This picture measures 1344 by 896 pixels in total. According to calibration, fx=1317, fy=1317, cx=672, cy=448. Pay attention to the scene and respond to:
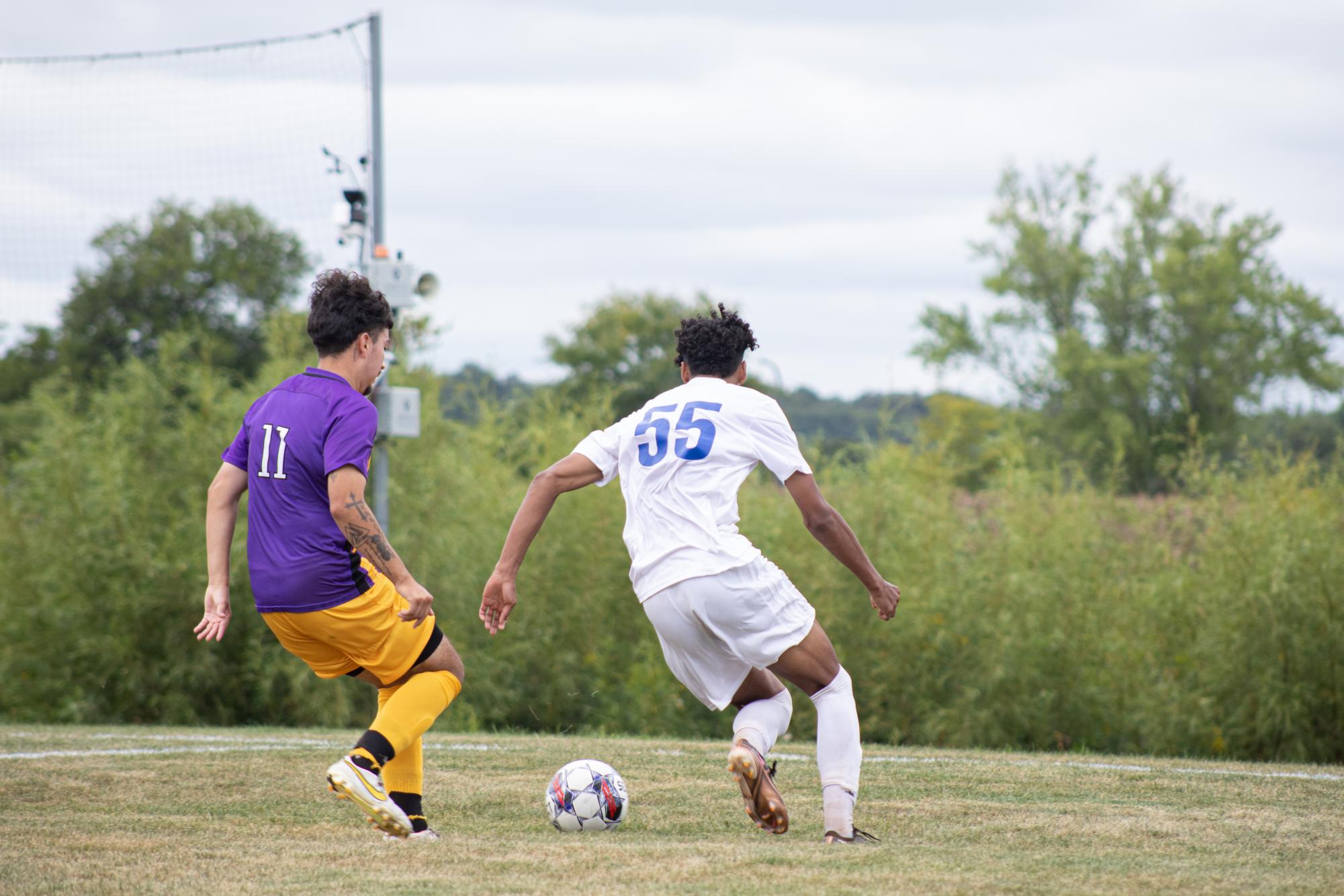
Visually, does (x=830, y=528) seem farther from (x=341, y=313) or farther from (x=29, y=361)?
(x=29, y=361)

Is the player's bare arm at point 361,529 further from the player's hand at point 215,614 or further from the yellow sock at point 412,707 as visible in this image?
the player's hand at point 215,614

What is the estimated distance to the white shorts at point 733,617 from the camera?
4.04 metres

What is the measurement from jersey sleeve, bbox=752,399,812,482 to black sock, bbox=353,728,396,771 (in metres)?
1.46

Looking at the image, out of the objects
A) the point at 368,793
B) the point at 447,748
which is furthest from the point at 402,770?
the point at 447,748

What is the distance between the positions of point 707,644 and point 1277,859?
1.79m

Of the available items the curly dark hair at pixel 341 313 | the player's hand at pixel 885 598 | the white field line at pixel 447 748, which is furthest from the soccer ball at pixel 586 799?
the white field line at pixel 447 748

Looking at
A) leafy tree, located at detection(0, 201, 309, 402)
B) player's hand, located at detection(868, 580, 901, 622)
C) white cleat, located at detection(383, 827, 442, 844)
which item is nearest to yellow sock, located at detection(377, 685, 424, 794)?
white cleat, located at detection(383, 827, 442, 844)

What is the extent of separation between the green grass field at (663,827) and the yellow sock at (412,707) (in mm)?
336

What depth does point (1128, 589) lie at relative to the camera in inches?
421

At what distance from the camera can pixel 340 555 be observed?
4.02m

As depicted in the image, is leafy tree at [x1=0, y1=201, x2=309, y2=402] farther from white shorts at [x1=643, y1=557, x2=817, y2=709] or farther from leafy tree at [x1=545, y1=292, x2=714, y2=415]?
white shorts at [x1=643, y1=557, x2=817, y2=709]

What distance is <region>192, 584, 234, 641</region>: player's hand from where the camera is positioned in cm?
417

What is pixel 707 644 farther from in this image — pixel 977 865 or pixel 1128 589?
pixel 1128 589

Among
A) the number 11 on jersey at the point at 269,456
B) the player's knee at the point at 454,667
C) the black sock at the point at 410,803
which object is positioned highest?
the number 11 on jersey at the point at 269,456
